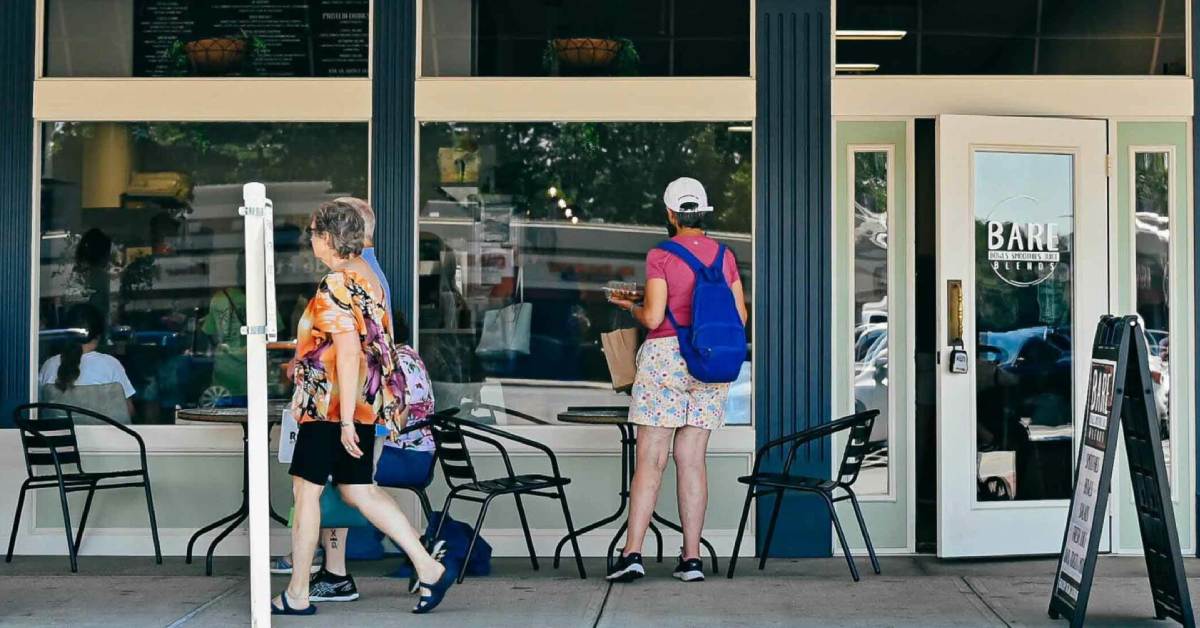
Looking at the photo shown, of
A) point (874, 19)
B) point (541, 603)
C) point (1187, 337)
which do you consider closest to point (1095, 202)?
point (1187, 337)

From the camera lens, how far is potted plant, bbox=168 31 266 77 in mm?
7203

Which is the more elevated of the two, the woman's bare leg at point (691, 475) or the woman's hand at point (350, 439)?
the woman's hand at point (350, 439)

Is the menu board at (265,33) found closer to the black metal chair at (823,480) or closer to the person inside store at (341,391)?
the person inside store at (341,391)

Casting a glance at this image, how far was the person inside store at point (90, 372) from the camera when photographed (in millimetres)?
7195

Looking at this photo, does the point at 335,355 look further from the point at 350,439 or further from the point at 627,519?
the point at 627,519

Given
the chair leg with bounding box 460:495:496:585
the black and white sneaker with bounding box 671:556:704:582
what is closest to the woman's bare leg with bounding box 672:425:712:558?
the black and white sneaker with bounding box 671:556:704:582

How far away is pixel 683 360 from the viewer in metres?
6.08

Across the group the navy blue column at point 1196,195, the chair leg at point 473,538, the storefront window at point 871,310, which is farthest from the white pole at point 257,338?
the navy blue column at point 1196,195

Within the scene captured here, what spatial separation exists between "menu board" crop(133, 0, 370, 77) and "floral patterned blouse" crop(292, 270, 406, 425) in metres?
2.06

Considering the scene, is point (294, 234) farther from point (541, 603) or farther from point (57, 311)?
point (541, 603)

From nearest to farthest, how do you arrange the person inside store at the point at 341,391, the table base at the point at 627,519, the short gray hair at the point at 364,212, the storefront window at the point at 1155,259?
the person inside store at the point at 341,391 < the short gray hair at the point at 364,212 < the table base at the point at 627,519 < the storefront window at the point at 1155,259

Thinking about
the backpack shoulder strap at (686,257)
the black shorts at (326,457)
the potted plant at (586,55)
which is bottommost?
the black shorts at (326,457)

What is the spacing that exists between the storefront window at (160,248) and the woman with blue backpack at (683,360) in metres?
2.00

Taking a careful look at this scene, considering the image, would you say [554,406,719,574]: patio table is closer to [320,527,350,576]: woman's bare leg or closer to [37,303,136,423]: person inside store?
[320,527,350,576]: woman's bare leg
